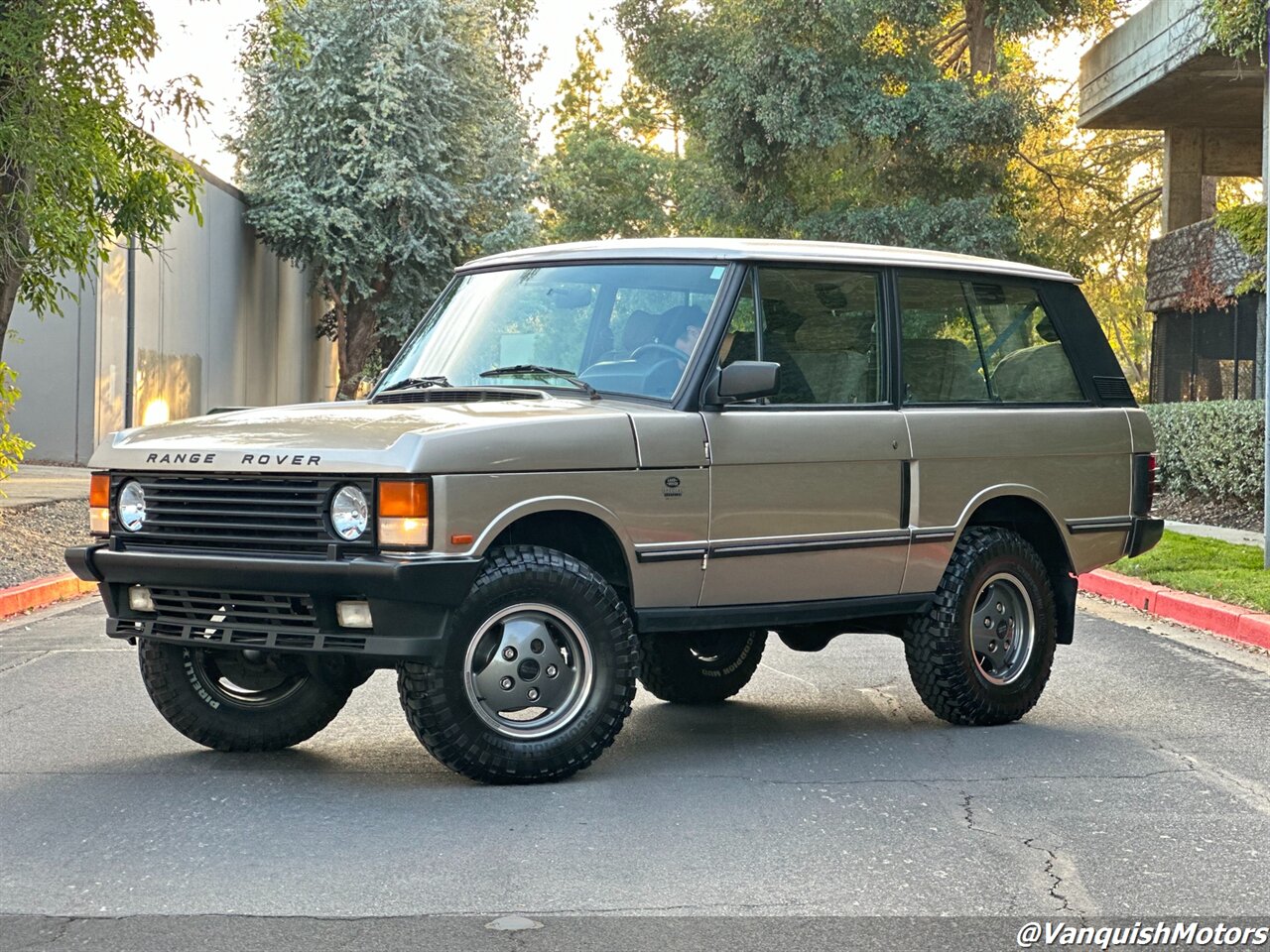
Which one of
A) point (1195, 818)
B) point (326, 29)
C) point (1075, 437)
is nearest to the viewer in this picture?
point (1195, 818)

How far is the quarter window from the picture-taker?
296 inches

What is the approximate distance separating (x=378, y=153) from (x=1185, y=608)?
31.2 meters

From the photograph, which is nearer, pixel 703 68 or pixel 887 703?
pixel 887 703

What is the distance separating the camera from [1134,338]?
2923 inches

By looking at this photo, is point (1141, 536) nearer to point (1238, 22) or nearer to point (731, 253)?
point (731, 253)

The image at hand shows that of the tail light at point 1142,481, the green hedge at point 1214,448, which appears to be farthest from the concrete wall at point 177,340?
the tail light at point 1142,481

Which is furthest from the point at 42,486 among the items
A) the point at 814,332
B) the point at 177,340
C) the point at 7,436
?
the point at 814,332

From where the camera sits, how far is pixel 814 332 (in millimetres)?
7797

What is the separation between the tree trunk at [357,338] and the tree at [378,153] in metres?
0.28

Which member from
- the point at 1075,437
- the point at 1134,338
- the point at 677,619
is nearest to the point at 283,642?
the point at 677,619

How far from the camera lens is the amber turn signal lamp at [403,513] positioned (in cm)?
629

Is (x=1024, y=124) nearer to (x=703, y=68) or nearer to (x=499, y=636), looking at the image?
(x=703, y=68)

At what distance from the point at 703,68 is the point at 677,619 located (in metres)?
32.9

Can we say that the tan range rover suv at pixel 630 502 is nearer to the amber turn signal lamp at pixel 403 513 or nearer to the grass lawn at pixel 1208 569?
the amber turn signal lamp at pixel 403 513
